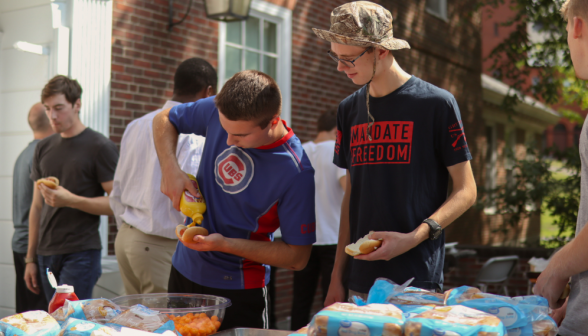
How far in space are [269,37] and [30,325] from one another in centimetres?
636

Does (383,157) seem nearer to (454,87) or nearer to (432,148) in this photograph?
(432,148)

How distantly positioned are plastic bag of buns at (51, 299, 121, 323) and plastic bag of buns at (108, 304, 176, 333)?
53 mm

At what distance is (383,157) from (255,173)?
1.80ft

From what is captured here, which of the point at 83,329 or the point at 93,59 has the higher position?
the point at 93,59

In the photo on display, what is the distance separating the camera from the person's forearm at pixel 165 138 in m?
2.56

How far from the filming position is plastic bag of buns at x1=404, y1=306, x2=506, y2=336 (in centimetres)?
134

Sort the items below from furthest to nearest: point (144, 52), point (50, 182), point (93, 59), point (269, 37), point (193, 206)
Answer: point (269, 37)
point (144, 52)
point (93, 59)
point (50, 182)
point (193, 206)

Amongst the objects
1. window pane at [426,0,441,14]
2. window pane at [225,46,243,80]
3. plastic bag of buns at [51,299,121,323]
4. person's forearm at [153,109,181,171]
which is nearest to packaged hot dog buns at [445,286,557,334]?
plastic bag of buns at [51,299,121,323]

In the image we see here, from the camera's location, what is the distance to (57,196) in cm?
377

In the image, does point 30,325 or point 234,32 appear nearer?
point 30,325

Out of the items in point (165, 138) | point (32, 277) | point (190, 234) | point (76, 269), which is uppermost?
point (165, 138)

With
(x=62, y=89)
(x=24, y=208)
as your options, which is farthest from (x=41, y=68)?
(x=24, y=208)

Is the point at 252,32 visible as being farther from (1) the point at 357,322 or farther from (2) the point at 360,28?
(1) the point at 357,322

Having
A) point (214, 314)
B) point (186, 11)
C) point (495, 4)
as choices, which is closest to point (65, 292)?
point (214, 314)
